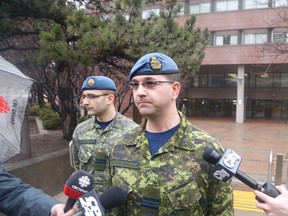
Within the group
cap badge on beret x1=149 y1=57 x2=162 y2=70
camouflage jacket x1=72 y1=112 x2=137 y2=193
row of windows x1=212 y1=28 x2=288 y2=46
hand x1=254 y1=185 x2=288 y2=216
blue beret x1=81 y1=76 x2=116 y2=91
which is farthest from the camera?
row of windows x1=212 y1=28 x2=288 y2=46

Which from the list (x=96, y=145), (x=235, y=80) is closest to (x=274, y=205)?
(x=96, y=145)

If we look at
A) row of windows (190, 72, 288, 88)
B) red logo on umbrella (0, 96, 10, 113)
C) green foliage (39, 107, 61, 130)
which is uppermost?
red logo on umbrella (0, 96, 10, 113)

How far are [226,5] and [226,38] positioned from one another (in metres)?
2.75

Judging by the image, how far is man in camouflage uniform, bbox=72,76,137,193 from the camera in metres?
3.37

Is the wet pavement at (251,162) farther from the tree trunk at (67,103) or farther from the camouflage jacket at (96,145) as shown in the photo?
the tree trunk at (67,103)

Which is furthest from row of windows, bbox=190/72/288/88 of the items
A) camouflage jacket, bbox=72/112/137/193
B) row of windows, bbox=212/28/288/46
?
camouflage jacket, bbox=72/112/137/193

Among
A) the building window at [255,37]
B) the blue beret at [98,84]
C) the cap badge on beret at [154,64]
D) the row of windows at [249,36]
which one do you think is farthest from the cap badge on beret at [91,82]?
the building window at [255,37]

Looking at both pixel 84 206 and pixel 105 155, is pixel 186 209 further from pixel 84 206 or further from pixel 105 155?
pixel 105 155

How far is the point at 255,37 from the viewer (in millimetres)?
24766

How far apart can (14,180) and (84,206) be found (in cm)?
77

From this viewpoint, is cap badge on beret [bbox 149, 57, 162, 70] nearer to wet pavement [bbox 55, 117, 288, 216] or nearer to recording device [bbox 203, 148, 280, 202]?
recording device [bbox 203, 148, 280, 202]

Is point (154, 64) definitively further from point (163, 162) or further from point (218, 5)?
point (218, 5)

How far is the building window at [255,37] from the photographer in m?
24.5

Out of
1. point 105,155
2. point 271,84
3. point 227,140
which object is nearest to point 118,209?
point 105,155
